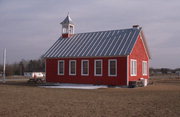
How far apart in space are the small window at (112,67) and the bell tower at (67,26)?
10.1m

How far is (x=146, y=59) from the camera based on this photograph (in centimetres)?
3444

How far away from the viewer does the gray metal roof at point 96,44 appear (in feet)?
96.8

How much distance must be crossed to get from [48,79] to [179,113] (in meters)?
24.1

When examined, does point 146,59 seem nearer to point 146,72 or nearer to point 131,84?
point 146,72

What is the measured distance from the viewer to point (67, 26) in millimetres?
37656

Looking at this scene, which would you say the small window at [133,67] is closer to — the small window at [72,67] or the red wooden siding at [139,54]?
the red wooden siding at [139,54]

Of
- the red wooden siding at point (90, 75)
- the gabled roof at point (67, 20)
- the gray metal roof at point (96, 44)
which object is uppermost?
the gabled roof at point (67, 20)

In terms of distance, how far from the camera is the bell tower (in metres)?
37.3

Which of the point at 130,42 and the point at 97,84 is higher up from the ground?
the point at 130,42

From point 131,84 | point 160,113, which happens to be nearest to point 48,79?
point 131,84

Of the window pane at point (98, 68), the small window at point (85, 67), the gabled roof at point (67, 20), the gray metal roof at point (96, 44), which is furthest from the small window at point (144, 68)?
the gabled roof at point (67, 20)

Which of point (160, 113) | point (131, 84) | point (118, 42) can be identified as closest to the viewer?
point (160, 113)

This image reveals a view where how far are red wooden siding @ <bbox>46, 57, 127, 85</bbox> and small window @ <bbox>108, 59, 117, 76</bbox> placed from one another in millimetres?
359

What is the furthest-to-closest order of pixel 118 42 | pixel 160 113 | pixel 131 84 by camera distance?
pixel 118 42 < pixel 131 84 < pixel 160 113
